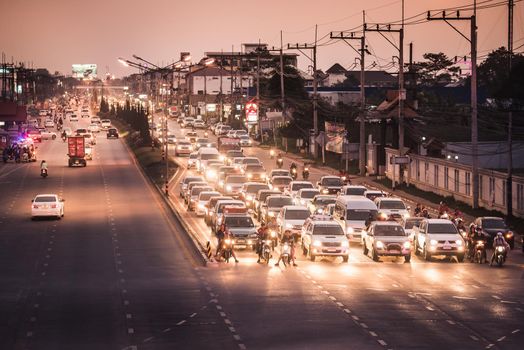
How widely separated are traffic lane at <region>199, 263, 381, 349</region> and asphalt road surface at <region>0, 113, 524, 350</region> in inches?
1.3

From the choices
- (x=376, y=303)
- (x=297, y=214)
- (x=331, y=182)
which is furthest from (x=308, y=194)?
(x=376, y=303)

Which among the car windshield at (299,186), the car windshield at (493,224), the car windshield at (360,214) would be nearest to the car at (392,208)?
the car windshield at (360,214)

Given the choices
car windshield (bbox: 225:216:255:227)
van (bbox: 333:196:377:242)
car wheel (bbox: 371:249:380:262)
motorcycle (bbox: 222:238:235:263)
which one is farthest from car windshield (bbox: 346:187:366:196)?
motorcycle (bbox: 222:238:235:263)

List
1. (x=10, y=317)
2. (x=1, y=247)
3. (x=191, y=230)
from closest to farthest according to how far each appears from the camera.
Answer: (x=10, y=317) < (x=1, y=247) < (x=191, y=230)

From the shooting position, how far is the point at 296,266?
4359 centimetres

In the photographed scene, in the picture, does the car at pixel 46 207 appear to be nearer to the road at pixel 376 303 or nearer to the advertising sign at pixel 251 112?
the road at pixel 376 303

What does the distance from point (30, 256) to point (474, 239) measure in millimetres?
17863

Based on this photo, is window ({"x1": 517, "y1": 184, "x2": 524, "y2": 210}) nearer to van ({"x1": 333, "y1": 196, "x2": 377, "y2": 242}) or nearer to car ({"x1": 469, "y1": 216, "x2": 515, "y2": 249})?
car ({"x1": 469, "y1": 216, "x2": 515, "y2": 249})

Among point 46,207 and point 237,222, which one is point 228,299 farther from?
point 46,207

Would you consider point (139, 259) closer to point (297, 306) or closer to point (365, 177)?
point (297, 306)

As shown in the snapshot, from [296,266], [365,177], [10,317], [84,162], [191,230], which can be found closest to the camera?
[10,317]

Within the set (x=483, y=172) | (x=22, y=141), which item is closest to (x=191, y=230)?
(x=483, y=172)

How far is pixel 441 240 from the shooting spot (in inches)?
1769

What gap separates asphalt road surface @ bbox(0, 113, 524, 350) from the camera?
2831 cm
